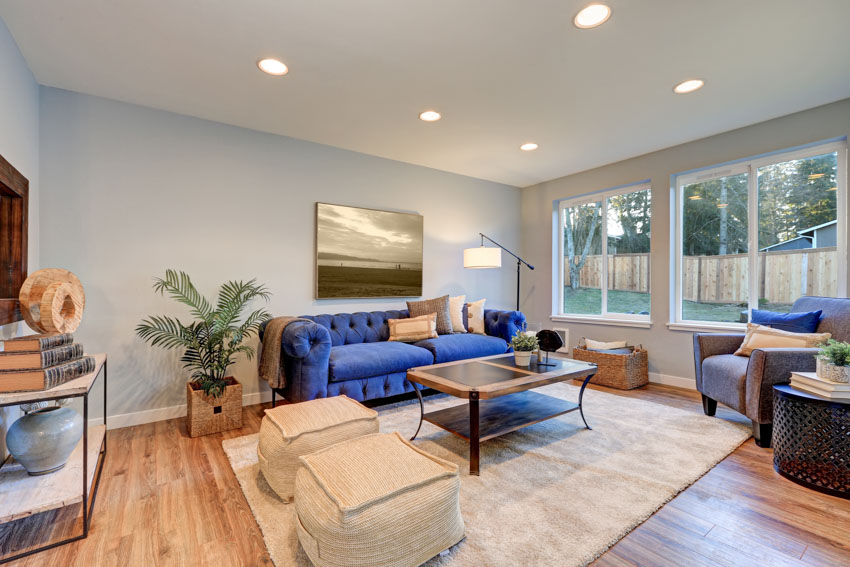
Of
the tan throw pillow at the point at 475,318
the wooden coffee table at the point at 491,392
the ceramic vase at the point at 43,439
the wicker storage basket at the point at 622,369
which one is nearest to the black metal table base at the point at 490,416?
the wooden coffee table at the point at 491,392

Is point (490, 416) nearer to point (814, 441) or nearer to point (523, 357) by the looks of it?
point (523, 357)

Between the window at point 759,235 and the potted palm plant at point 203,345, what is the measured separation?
430cm

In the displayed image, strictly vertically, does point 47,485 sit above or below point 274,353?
below

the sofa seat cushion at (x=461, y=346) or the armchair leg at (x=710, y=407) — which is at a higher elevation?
the sofa seat cushion at (x=461, y=346)

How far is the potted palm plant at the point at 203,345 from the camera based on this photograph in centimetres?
269

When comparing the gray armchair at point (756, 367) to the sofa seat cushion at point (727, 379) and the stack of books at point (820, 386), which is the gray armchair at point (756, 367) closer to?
the sofa seat cushion at point (727, 379)

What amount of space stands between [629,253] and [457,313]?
7.15 feet

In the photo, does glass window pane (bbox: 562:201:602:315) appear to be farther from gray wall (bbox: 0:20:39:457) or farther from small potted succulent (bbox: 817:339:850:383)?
gray wall (bbox: 0:20:39:457)

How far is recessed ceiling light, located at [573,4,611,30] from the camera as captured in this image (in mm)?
1919

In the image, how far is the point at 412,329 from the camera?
3.72 meters

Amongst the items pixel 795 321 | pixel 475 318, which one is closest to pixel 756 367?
pixel 795 321

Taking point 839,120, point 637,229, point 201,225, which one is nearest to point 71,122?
point 201,225

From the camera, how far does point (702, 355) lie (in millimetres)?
3070

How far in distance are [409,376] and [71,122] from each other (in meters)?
2.99
